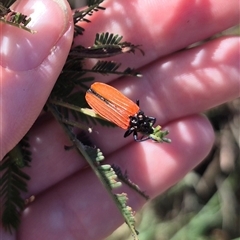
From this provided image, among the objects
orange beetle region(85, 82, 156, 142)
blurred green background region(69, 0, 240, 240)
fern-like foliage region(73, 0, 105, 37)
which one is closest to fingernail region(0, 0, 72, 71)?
fern-like foliage region(73, 0, 105, 37)

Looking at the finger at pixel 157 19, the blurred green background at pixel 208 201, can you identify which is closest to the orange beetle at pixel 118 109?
the finger at pixel 157 19

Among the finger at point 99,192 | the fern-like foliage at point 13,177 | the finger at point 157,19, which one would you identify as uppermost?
the finger at point 157,19

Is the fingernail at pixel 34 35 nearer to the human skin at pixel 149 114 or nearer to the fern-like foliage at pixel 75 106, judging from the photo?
the fern-like foliage at pixel 75 106

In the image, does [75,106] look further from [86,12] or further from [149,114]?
[149,114]

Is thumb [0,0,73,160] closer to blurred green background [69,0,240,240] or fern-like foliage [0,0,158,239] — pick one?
fern-like foliage [0,0,158,239]

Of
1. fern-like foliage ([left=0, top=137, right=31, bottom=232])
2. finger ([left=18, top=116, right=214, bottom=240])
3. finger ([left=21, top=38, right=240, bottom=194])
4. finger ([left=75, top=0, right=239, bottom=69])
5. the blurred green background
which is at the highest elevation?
finger ([left=75, top=0, right=239, bottom=69])

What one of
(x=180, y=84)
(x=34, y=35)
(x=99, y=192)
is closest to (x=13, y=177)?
(x=99, y=192)
